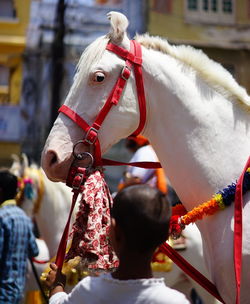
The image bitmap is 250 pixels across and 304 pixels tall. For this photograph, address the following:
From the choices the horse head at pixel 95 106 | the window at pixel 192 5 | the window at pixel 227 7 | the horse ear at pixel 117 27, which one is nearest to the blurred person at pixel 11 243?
the horse head at pixel 95 106

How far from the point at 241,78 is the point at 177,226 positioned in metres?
15.2

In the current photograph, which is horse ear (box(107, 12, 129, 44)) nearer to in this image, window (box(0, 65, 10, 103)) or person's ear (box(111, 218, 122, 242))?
person's ear (box(111, 218, 122, 242))

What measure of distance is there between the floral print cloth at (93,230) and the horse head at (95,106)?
199 mm

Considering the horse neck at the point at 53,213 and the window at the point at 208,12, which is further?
the window at the point at 208,12

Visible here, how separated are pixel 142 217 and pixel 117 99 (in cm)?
103

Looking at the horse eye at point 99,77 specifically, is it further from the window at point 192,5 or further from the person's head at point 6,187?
the window at point 192,5

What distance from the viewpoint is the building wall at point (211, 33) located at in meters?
16.8

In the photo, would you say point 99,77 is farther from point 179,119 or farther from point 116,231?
point 116,231

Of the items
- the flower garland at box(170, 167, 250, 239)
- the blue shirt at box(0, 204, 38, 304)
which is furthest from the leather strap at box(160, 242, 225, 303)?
the blue shirt at box(0, 204, 38, 304)

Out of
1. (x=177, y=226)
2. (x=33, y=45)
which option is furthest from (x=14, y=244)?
(x=33, y=45)

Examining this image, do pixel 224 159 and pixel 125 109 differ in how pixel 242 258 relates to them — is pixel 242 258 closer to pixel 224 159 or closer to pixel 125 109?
pixel 224 159

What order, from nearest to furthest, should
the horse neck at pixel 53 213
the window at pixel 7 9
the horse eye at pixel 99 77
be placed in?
the horse eye at pixel 99 77 → the horse neck at pixel 53 213 → the window at pixel 7 9

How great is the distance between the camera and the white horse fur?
8.28 ft

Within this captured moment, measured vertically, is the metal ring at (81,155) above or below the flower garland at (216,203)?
above
